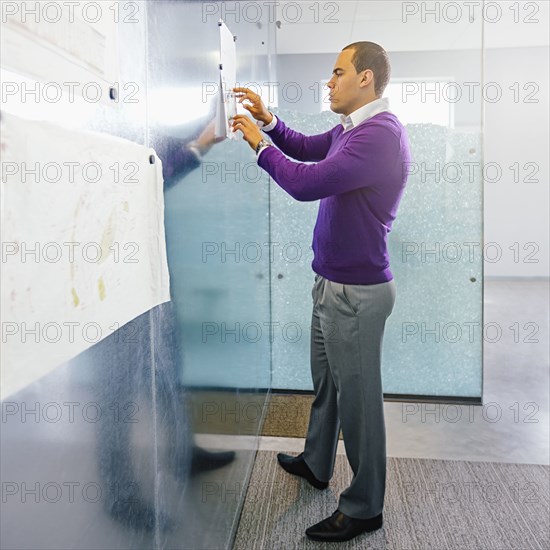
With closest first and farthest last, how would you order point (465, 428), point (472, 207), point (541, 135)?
point (465, 428)
point (472, 207)
point (541, 135)

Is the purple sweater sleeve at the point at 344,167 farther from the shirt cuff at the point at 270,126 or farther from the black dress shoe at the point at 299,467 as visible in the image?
the black dress shoe at the point at 299,467

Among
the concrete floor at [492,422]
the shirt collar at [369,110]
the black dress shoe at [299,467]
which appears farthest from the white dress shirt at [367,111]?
the concrete floor at [492,422]

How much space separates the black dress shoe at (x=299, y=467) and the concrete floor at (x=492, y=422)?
11cm

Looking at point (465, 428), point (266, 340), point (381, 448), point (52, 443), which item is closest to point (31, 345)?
point (52, 443)

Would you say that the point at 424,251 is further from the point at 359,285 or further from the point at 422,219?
the point at 359,285

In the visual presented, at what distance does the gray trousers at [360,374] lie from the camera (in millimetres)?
1313

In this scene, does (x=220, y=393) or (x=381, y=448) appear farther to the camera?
(x=381, y=448)

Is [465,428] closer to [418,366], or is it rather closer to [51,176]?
[418,366]

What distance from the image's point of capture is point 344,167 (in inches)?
46.3

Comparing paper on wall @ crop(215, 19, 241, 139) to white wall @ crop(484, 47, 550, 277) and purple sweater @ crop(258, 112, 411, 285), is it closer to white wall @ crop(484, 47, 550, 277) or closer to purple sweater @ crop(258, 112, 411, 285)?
purple sweater @ crop(258, 112, 411, 285)

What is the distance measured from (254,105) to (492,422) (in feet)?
5.21

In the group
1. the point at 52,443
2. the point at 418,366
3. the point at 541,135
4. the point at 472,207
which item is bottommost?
the point at 418,366

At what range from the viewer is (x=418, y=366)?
225 cm

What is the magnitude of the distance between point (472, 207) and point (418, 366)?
744 millimetres
